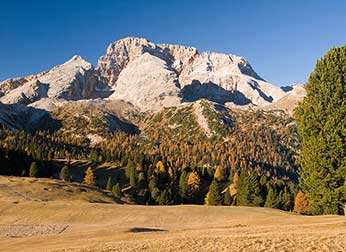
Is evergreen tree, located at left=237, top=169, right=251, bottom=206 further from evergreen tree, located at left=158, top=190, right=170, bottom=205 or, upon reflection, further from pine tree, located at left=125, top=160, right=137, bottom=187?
pine tree, located at left=125, top=160, right=137, bottom=187

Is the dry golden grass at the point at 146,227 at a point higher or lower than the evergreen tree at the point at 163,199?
higher

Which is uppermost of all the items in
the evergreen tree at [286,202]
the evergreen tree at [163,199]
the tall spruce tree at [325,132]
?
the tall spruce tree at [325,132]

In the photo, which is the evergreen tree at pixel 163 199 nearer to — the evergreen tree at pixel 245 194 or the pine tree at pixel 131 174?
the evergreen tree at pixel 245 194

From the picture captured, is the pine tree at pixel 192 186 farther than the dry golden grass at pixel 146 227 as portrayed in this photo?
Yes

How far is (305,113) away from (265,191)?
10092 centimetres

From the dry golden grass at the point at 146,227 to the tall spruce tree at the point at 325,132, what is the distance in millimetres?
2678

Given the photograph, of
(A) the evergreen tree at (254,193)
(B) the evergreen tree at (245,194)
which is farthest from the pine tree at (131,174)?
(A) the evergreen tree at (254,193)

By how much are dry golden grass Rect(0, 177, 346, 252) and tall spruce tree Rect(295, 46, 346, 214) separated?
2678 millimetres

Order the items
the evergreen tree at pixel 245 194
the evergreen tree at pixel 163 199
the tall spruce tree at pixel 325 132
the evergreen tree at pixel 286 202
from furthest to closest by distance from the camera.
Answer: the evergreen tree at pixel 163 199
the evergreen tree at pixel 286 202
the evergreen tree at pixel 245 194
the tall spruce tree at pixel 325 132

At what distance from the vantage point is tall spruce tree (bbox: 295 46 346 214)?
37125 millimetres

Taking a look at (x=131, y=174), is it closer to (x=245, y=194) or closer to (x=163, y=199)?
(x=163, y=199)

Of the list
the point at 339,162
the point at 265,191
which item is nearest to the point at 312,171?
the point at 339,162

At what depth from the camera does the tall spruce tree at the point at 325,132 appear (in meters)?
37.1

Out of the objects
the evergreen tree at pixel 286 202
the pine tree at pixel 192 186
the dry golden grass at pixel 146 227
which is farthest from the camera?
the pine tree at pixel 192 186
